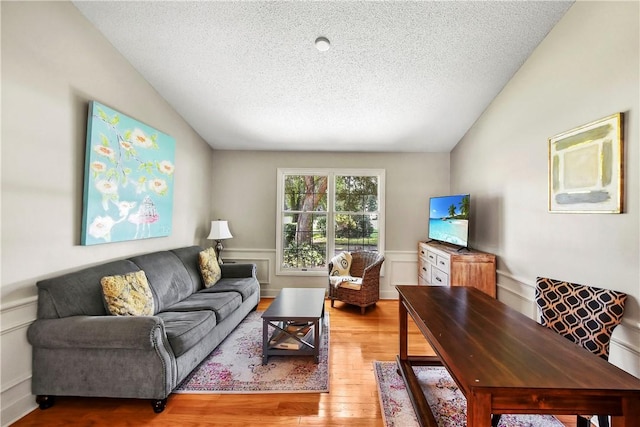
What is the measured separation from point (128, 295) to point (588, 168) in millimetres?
3561

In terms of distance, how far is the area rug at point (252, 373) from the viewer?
6.53 feet

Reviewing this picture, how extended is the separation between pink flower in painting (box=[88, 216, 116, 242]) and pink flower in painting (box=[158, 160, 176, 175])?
34.1 inches

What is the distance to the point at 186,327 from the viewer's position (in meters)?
2.02

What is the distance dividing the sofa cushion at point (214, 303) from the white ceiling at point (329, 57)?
87.3 inches

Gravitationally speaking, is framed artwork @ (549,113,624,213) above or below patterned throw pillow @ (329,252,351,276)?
above

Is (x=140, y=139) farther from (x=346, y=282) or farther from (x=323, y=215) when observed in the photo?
(x=346, y=282)

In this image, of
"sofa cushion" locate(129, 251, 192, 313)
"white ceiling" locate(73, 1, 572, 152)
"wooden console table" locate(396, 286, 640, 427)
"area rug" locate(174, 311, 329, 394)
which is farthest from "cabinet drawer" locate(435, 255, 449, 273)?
"sofa cushion" locate(129, 251, 192, 313)

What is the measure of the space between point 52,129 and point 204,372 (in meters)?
2.19

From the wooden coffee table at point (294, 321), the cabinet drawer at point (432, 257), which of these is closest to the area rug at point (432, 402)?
the wooden coffee table at point (294, 321)

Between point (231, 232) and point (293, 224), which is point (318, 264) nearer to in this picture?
point (293, 224)

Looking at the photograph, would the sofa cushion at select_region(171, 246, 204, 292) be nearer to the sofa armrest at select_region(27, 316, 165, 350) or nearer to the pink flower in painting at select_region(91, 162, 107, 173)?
the pink flower in painting at select_region(91, 162, 107, 173)

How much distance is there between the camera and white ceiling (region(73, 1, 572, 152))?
201 centimetres

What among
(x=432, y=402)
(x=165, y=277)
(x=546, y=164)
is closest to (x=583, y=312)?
(x=432, y=402)

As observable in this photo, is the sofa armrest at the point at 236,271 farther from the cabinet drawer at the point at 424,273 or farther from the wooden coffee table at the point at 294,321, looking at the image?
the cabinet drawer at the point at 424,273
